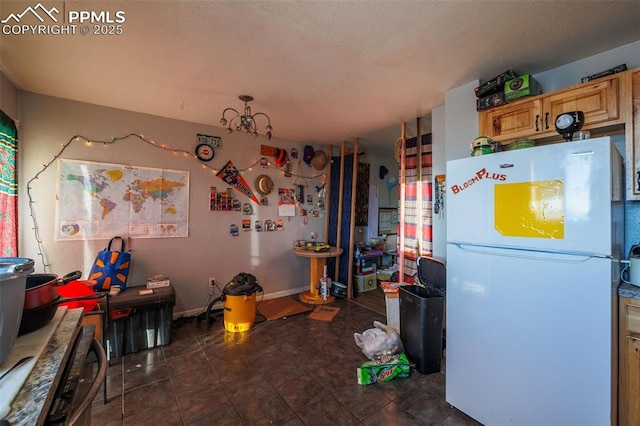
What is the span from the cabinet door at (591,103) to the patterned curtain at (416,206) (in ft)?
3.92

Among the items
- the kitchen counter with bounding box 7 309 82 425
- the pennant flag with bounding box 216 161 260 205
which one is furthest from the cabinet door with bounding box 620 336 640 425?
the pennant flag with bounding box 216 161 260 205

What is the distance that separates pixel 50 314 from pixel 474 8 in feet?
7.80

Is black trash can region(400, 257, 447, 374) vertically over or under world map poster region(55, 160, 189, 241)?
under

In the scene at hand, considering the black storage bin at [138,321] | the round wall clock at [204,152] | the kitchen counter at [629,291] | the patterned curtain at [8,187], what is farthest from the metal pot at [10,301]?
the round wall clock at [204,152]

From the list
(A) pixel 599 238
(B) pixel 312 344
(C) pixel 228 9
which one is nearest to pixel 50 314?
(C) pixel 228 9

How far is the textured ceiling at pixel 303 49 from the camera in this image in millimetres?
1392

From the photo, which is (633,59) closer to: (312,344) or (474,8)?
(474,8)

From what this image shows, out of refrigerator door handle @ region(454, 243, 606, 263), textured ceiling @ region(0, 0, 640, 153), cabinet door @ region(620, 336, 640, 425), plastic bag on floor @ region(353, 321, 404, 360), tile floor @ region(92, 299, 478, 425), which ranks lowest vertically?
tile floor @ region(92, 299, 478, 425)

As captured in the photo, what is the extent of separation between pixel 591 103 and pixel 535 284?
1.25 meters

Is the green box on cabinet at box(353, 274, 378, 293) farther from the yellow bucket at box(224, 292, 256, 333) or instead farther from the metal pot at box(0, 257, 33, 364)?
the metal pot at box(0, 257, 33, 364)

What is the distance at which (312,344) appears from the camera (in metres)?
2.53

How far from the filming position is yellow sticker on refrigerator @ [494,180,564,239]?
4.27ft

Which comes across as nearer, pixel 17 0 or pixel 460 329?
pixel 17 0

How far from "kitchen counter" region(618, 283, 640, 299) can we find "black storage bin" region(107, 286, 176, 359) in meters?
3.27
